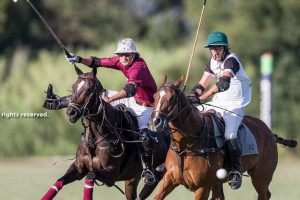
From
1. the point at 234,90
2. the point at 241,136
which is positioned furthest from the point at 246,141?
the point at 234,90

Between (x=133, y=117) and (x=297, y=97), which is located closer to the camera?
(x=133, y=117)

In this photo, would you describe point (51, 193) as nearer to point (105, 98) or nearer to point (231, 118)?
point (105, 98)

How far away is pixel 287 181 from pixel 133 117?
10.7 m

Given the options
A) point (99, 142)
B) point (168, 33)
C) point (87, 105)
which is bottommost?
point (99, 142)

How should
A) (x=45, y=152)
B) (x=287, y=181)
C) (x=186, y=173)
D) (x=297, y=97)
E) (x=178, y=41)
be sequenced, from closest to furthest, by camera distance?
1. (x=186, y=173)
2. (x=287, y=181)
3. (x=45, y=152)
4. (x=297, y=97)
5. (x=178, y=41)

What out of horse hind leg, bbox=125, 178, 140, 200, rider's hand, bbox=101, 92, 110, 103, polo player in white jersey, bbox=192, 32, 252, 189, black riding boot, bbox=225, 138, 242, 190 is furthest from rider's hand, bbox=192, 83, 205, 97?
horse hind leg, bbox=125, 178, 140, 200

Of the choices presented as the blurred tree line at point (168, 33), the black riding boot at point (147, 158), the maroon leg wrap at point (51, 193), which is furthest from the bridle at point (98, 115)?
the blurred tree line at point (168, 33)

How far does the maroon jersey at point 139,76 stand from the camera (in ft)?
40.0

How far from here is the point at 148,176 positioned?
12242 mm

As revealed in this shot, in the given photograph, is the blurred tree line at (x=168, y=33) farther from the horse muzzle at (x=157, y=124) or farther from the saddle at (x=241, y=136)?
the horse muzzle at (x=157, y=124)

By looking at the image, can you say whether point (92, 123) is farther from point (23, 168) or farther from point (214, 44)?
point (23, 168)

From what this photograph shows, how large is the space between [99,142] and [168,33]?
3609cm

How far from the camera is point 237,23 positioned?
35.9 m

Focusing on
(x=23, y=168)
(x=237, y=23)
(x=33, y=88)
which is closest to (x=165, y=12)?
(x=237, y=23)
